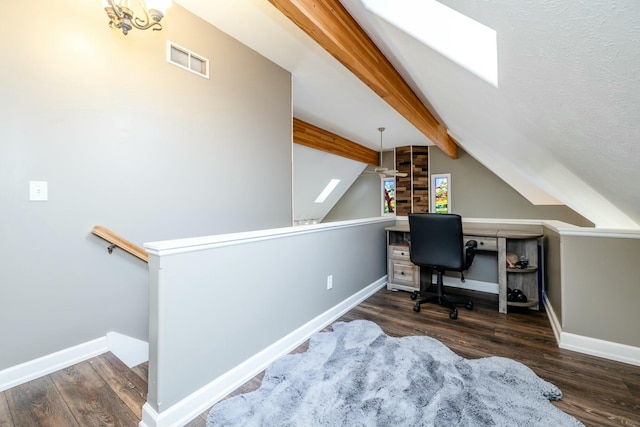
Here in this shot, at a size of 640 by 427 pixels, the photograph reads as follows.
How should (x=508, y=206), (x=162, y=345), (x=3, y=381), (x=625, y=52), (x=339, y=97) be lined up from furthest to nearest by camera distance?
(x=508, y=206), (x=339, y=97), (x=3, y=381), (x=162, y=345), (x=625, y=52)

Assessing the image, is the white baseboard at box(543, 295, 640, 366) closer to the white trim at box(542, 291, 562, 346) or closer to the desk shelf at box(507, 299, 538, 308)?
the white trim at box(542, 291, 562, 346)

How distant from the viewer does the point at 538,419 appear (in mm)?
1319

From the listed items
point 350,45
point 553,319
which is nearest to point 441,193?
point 553,319

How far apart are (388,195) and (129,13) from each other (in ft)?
17.7

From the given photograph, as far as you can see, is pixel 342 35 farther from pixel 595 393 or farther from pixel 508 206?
pixel 508 206

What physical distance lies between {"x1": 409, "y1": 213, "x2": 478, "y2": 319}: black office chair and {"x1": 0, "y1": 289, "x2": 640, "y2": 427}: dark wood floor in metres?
0.41

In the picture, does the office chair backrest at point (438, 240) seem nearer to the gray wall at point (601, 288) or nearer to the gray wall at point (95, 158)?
the gray wall at point (601, 288)

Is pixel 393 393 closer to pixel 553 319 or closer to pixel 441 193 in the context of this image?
pixel 553 319

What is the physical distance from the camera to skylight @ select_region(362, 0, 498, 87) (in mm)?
1188

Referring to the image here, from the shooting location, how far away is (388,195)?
20.2 ft

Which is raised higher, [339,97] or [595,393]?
[339,97]

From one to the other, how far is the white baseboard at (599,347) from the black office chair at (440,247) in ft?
2.55

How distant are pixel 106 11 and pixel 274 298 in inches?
83.4

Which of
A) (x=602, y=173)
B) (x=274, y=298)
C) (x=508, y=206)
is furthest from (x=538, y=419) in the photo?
(x=508, y=206)
